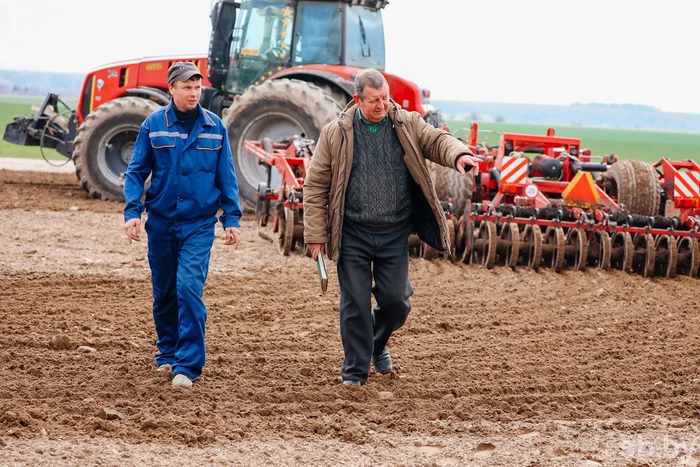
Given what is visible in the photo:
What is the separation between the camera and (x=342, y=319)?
5.77 m

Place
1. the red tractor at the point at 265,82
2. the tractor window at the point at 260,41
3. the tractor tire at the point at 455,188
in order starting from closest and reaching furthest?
the tractor tire at the point at 455,188, the red tractor at the point at 265,82, the tractor window at the point at 260,41

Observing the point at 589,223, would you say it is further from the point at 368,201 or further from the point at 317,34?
the point at 368,201

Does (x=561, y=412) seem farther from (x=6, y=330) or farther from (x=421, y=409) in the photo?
(x=6, y=330)

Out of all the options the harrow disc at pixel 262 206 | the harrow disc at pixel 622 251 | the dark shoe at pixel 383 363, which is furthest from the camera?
the harrow disc at pixel 262 206

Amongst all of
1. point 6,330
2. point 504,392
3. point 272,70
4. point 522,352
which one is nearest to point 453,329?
point 522,352

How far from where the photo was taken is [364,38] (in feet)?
46.1

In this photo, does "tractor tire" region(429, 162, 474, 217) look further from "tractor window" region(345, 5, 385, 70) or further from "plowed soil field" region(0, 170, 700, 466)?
"tractor window" region(345, 5, 385, 70)

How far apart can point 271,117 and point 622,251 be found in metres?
4.94

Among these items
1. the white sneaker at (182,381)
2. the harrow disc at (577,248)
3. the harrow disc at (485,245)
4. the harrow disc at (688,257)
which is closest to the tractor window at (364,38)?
the harrow disc at (485,245)

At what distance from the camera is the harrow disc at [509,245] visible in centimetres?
1030

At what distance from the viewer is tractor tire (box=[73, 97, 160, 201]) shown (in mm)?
14438

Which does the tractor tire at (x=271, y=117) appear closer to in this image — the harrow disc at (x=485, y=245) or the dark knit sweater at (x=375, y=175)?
the harrow disc at (x=485, y=245)

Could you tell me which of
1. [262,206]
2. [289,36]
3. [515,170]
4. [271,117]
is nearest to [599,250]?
[515,170]

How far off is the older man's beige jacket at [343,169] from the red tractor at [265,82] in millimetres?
7063
